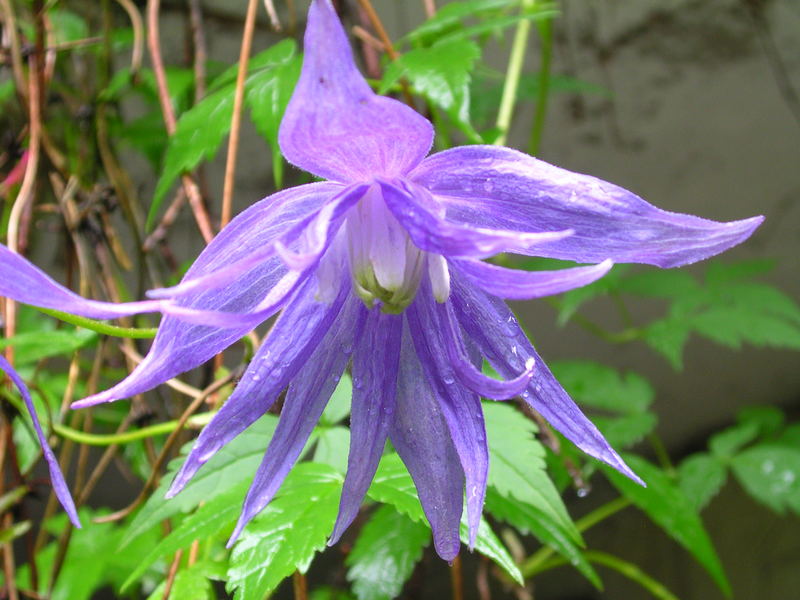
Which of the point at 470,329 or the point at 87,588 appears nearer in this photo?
the point at 470,329

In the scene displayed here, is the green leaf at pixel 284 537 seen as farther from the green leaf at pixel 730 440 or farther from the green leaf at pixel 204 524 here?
the green leaf at pixel 730 440

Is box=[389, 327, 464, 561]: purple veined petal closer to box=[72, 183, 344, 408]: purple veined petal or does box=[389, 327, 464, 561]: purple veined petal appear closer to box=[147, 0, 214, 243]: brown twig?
box=[72, 183, 344, 408]: purple veined petal

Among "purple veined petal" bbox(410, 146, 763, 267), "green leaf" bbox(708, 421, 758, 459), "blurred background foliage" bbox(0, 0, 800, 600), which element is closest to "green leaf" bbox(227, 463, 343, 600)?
"blurred background foliage" bbox(0, 0, 800, 600)

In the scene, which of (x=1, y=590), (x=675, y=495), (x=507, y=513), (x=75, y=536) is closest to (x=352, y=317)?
(x=507, y=513)

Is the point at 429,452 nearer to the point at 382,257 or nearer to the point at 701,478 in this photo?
the point at 382,257

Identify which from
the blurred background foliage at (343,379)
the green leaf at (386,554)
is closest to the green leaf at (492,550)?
the blurred background foliage at (343,379)

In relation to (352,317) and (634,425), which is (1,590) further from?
(634,425)
